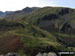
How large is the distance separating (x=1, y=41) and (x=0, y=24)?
4190 centimetres

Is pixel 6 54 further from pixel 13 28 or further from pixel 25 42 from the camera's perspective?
pixel 13 28

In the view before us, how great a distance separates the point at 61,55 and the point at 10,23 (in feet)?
237

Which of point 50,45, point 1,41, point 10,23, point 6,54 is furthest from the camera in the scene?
point 10,23

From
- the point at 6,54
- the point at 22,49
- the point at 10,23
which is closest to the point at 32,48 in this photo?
the point at 22,49

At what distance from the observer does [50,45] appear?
133500 millimetres

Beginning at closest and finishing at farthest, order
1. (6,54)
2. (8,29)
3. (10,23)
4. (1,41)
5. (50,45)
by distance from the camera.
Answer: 1. (6,54)
2. (50,45)
3. (1,41)
4. (8,29)
5. (10,23)

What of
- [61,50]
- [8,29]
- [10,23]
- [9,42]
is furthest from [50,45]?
[10,23]

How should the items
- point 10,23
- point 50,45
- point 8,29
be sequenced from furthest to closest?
point 10,23 → point 8,29 → point 50,45

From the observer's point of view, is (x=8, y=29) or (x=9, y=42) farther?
(x=8, y=29)

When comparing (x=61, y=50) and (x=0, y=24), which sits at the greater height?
(x=0, y=24)

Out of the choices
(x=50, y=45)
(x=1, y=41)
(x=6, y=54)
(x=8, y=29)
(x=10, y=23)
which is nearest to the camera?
(x=6, y=54)

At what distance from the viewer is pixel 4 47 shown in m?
135

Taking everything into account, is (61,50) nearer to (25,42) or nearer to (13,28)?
(25,42)

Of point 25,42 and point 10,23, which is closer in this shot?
point 25,42
